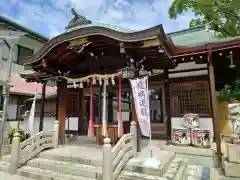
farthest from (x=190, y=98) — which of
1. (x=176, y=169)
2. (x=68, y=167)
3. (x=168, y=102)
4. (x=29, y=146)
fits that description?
(x=29, y=146)

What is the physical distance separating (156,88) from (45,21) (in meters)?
14.7

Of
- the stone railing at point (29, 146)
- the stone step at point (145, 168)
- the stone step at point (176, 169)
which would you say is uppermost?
the stone railing at point (29, 146)

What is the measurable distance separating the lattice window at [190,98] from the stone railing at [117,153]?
2900 millimetres

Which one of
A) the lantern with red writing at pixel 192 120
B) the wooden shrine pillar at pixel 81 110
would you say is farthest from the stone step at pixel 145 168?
the wooden shrine pillar at pixel 81 110

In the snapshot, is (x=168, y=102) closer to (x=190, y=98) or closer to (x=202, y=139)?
(x=190, y=98)

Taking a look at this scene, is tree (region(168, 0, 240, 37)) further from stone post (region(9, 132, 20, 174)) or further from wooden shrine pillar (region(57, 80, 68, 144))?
stone post (region(9, 132, 20, 174))

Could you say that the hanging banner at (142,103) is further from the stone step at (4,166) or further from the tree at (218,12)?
the tree at (218,12)

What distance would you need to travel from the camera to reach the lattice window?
7211 millimetres

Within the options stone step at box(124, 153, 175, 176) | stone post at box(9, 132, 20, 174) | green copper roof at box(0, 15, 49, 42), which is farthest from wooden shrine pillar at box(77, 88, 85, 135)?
green copper roof at box(0, 15, 49, 42)

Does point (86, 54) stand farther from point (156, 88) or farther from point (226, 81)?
point (226, 81)

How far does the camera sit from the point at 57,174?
493 cm

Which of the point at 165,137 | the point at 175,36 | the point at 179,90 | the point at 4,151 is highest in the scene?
the point at 175,36

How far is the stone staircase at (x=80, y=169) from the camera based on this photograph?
4449 millimetres

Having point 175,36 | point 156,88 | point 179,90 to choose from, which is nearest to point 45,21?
point 175,36
